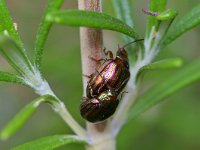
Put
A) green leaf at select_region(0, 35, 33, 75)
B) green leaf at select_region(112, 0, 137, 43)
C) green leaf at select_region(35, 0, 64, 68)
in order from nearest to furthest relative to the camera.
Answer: green leaf at select_region(0, 35, 33, 75)
green leaf at select_region(35, 0, 64, 68)
green leaf at select_region(112, 0, 137, 43)

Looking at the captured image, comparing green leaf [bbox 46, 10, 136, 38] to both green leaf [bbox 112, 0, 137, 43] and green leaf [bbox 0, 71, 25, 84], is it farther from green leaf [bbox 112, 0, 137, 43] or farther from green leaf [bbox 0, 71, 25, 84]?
green leaf [bbox 112, 0, 137, 43]

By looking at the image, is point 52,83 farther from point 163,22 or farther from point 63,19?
point 63,19

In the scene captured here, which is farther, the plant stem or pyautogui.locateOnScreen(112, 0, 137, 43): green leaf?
pyautogui.locateOnScreen(112, 0, 137, 43): green leaf

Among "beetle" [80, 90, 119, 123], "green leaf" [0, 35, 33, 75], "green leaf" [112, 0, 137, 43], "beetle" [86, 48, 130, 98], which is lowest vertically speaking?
"beetle" [80, 90, 119, 123]

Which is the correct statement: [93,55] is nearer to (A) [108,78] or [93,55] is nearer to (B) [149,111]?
(A) [108,78]

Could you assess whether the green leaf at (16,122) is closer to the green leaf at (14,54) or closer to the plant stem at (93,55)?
the green leaf at (14,54)

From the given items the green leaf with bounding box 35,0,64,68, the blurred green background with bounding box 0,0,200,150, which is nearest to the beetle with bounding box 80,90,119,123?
the green leaf with bounding box 35,0,64,68

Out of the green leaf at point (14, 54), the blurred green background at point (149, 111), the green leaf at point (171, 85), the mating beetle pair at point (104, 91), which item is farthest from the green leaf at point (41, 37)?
the blurred green background at point (149, 111)
